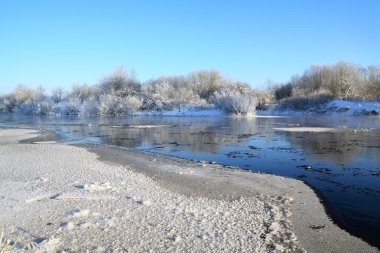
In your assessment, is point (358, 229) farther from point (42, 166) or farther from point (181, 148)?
point (181, 148)

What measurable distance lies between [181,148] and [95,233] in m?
11.4

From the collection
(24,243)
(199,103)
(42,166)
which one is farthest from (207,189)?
Result: (199,103)

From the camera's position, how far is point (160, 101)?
62812mm

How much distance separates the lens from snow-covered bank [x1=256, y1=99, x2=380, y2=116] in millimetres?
47969

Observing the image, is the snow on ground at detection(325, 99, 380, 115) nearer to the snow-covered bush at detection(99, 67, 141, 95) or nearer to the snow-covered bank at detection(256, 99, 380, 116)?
the snow-covered bank at detection(256, 99, 380, 116)

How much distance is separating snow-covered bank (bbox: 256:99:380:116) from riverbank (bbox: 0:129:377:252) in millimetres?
41880

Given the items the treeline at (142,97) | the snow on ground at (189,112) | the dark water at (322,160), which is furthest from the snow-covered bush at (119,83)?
the dark water at (322,160)

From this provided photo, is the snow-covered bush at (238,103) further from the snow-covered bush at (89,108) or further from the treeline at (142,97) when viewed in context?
the snow-covered bush at (89,108)

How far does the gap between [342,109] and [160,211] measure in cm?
4846

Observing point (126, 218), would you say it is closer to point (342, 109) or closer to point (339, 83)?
point (342, 109)

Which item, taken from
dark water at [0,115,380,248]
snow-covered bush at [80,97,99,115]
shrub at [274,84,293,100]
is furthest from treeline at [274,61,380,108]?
dark water at [0,115,380,248]

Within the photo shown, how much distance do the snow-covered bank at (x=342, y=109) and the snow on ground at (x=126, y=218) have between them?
146 ft

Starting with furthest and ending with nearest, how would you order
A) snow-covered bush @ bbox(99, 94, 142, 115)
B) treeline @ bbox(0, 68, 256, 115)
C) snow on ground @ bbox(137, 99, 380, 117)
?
1. snow-covered bush @ bbox(99, 94, 142, 115)
2. treeline @ bbox(0, 68, 256, 115)
3. snow on ground @ bbox(137, 99, 380, 117)

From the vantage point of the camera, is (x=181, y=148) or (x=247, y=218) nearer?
(x=247, y=218)
